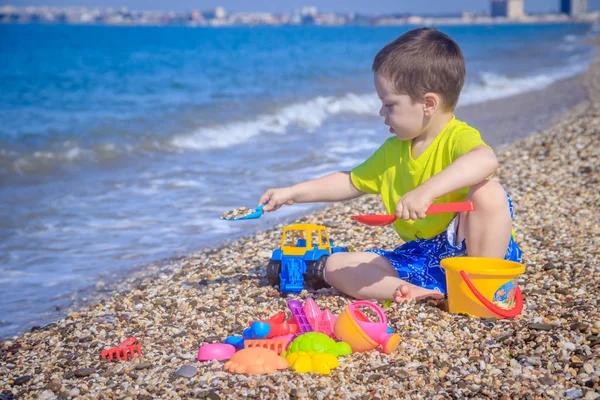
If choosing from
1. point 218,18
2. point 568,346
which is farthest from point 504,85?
point 218,18

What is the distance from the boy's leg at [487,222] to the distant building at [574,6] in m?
180

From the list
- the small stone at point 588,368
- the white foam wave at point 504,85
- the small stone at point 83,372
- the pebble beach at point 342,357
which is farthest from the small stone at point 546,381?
the white foam wave at point 504,85

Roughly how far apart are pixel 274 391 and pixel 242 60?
32.2 metres

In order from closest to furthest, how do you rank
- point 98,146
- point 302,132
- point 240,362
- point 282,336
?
1. point 240,362
2. point 282,336
3. point 98,146
4. point 302,132

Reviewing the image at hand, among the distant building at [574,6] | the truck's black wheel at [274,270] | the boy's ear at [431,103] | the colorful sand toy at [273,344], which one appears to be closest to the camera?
the colorful sand toy at [273,344]

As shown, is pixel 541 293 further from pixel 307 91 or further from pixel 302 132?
pixel 307 91

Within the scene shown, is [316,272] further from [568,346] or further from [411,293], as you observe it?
[568,346]

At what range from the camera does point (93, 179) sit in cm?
916

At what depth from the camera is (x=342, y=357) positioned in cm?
305

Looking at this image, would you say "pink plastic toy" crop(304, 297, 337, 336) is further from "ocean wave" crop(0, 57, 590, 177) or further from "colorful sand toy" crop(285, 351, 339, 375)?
"ocean wave" crop(0, 57, 590, 177)

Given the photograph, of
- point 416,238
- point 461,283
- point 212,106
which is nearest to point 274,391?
point 461,283

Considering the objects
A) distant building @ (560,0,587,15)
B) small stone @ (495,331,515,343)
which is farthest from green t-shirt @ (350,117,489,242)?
distant building @ (560,0,587,15)

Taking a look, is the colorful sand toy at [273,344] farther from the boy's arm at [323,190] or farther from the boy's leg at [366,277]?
the boy's arm at [323,190]

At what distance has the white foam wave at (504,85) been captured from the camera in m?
18.3
